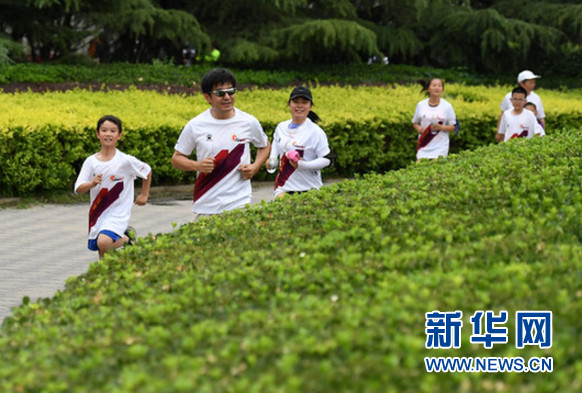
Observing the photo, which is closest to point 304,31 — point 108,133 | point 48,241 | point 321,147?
point 48,241

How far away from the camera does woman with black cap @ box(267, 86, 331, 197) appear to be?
8328 mm

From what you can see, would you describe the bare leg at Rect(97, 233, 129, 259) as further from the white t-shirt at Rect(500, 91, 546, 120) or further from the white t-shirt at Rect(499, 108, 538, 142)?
the white t-shirt at Rect(500, 91, 546, 120)

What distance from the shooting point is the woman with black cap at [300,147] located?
8.33 meters

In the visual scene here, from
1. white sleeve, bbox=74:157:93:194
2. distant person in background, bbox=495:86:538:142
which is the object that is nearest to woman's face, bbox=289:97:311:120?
white sleeve, bbox=74:157:93:194

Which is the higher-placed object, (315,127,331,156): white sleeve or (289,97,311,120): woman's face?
(289,97,311,120): woman's face

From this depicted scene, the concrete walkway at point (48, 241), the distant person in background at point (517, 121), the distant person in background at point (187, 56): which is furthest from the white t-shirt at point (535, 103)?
the distant person in background at point (187, 56)

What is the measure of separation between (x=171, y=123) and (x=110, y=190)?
6.00m

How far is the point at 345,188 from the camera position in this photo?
7.33 m

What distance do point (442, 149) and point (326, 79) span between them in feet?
36.5

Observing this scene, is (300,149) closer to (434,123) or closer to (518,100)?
(434,123)

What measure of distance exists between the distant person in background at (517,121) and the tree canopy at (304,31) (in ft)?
32.9

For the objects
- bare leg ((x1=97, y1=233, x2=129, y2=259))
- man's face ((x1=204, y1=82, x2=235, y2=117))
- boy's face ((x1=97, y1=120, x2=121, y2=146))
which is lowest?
bare leg ((x1=97, y1=233, x2=129, y2=259))

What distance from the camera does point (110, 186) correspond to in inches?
293

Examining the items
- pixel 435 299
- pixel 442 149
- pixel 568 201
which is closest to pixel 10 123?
pixel 442 149
